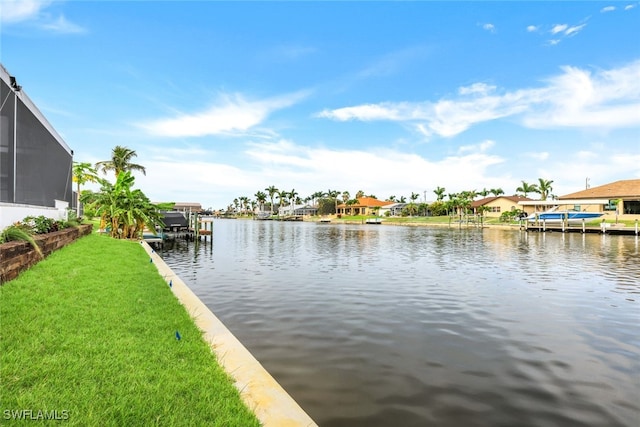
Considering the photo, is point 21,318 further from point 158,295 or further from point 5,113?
point 5,113

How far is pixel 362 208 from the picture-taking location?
5153 inches

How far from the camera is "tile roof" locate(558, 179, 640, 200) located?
58.3 m

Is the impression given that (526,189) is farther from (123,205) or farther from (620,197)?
(123,205)

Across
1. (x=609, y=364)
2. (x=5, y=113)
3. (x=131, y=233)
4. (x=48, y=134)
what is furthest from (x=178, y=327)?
(x=131, y=233)

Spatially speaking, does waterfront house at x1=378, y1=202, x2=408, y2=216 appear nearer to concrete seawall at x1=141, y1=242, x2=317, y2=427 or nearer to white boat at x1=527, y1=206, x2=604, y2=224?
white boat at x1=527, y1=206, x2=604, y2=224

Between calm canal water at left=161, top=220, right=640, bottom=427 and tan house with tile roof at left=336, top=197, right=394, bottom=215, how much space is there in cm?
11048

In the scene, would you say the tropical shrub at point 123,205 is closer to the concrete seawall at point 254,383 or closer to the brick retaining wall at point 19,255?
the brick retaining wall at point 19,255

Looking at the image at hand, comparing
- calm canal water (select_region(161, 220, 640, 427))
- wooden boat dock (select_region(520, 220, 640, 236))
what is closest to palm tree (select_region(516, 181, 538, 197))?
wooden boat dock (select_region(520, 220, 640, 236))

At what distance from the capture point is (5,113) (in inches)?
434

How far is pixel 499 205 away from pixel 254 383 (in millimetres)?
99561

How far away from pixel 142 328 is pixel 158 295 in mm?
2975

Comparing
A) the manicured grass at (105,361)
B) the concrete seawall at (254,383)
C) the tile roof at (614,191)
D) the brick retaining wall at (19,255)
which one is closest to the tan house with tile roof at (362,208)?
the tile roof at (614,191)

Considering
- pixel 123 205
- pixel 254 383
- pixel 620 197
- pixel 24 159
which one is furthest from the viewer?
pixel 620 197

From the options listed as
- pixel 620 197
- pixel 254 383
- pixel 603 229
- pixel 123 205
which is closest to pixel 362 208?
pixel 620 197
